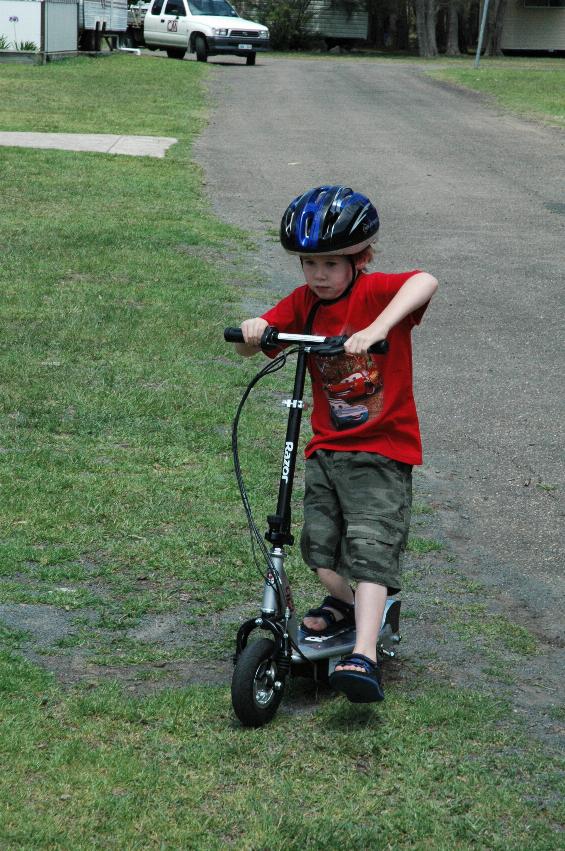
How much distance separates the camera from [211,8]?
35.1m

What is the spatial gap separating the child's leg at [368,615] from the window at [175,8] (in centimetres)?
3338

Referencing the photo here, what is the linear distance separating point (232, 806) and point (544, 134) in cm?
1784

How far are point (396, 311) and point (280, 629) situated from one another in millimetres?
998

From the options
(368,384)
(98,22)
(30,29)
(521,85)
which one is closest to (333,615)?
(368,384)

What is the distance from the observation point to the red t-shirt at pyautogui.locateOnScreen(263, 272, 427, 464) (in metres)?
3.67

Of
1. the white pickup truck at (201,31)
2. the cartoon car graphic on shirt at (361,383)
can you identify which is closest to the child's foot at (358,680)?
the cartoon car graphic on shirt at (361,383)

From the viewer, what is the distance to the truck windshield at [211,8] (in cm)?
3472

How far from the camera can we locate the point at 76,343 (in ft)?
24.8

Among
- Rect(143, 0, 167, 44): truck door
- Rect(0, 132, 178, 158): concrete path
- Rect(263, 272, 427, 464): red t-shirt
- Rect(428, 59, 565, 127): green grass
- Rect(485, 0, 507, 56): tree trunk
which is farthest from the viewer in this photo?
Rect(485, 0, 507, 56): tree trunk

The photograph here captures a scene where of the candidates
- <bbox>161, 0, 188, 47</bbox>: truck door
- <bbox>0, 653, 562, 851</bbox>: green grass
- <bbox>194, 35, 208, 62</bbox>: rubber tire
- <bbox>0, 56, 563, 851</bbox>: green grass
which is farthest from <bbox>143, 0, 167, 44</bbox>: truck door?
<bbox>0, 653, 562, 851</bbox>: green grass

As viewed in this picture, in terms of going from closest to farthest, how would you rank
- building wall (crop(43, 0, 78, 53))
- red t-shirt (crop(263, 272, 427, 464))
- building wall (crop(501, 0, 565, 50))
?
red t-shirt (crop(263, 272, 427, 464)) → building wall (crop(43, 0, 78, 53)) → building wall (crop(501, 0, 565, 50))

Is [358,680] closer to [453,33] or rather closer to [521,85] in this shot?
[521,85]

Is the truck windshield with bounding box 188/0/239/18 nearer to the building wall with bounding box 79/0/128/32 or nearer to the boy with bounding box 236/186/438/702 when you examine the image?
the building wall with bounding box 79/0/128/32

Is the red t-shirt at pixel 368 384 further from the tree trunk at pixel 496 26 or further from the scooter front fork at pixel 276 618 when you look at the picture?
the tree trunk at pixel 496 26
